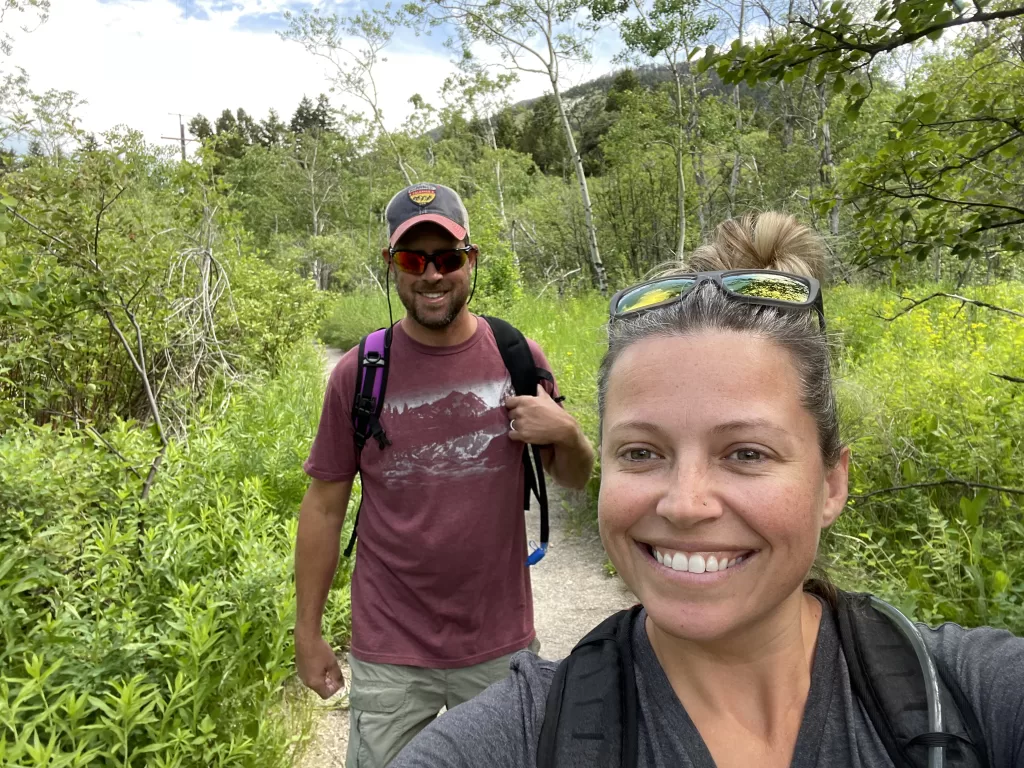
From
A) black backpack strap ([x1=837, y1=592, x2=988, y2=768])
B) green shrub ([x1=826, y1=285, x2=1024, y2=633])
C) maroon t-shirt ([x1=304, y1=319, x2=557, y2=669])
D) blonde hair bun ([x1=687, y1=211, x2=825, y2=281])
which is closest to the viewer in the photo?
black backpack strap ([x1=837, y1=592, x2=988, y2=768])

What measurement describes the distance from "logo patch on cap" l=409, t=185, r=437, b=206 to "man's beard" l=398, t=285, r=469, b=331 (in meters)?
0.32

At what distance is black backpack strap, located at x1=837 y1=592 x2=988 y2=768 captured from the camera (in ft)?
2.61

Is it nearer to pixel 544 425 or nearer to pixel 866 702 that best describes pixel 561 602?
pixel 544 425

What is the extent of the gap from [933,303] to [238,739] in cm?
752

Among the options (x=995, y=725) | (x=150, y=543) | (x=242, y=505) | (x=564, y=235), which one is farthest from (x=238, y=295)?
(x=564, y=235)

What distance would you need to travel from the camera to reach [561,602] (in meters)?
4.05

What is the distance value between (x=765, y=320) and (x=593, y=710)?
2.00ft

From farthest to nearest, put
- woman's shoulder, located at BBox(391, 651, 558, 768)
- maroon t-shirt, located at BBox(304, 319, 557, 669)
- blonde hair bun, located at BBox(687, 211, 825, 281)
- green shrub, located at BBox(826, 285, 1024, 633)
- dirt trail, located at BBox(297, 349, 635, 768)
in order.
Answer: dirt trail, located at BBox(297, 349, 635, 768) < green shrub, located at BBox(826, 285, 1024, 633) < maroon t-shirt, located at BBox(304, 319, 557, 669) < blonde hair bun, located at BBox(687, 211, 825, 281) < woman's shoulder, located at BBox(391, 651, 558, 768)

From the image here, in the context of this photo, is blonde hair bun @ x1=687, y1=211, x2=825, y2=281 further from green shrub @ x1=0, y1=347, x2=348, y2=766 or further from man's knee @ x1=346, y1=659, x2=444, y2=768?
green shrub @ x1=0, y1=347, x2=348, y2=766

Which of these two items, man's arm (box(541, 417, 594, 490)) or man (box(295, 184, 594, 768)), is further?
man's arm (box(541, 417, 594, 490))

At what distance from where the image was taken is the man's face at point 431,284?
1877 millimetres

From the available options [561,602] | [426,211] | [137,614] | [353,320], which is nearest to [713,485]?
[426,211]

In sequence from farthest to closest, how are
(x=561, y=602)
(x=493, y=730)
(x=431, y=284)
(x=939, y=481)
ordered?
(x=561, y=602) < (x=939, y=481) < (x=431, y=284) < (x=493, y=730)

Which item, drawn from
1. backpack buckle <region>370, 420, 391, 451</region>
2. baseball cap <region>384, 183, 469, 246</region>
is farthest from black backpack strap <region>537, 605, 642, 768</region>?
baseball cap <region>384, 183, 469, 246</region>
